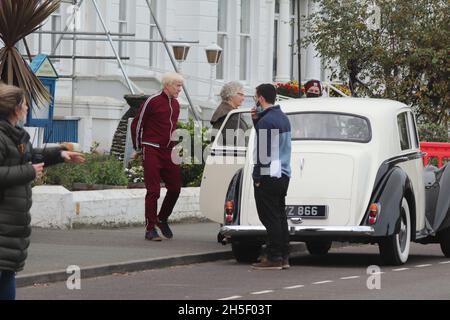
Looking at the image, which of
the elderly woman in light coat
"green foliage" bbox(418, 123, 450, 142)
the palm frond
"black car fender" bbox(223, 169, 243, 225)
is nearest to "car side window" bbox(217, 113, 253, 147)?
the elderly woman in light coat

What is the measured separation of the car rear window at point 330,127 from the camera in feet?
55.7

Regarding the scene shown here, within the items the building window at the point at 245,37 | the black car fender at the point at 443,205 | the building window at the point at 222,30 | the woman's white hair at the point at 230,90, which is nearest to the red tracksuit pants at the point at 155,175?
the woman's white hair at the point at 230,90

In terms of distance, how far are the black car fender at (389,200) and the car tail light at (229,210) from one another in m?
1.46

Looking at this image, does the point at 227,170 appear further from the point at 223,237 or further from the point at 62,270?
the point at 62,270

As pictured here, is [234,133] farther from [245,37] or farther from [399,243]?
[245,37]

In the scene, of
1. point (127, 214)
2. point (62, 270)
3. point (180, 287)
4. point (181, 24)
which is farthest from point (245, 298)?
point (181, 24)

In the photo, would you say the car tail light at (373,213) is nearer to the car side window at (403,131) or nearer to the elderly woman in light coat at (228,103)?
the car side window at (403,131)

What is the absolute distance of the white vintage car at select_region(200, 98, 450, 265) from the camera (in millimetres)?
16156

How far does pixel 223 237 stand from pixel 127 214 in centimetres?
339

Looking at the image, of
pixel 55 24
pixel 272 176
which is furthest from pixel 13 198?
pixel 55 24

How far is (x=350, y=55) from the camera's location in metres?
29.7

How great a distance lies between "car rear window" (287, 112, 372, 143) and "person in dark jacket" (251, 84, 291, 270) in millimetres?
1050
